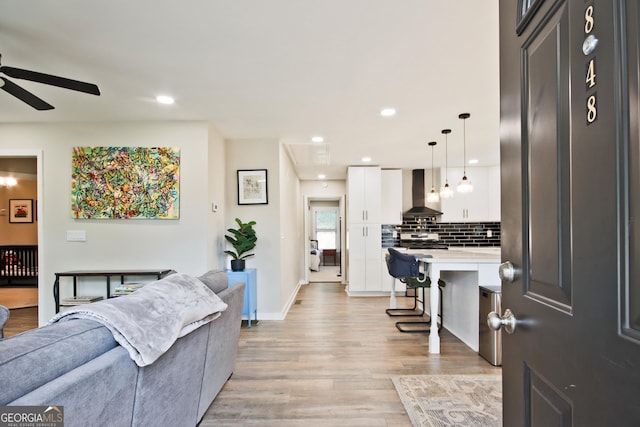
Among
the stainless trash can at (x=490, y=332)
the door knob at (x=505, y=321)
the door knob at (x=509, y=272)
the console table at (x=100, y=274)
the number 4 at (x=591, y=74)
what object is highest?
the number 4 at (x=591, y=74)

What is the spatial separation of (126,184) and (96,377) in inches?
116

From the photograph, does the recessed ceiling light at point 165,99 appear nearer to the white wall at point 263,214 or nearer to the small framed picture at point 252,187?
the white wall at point 263,214

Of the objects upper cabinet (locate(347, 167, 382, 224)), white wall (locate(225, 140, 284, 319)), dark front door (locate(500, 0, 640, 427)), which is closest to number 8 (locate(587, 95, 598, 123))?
dark front door (locate(500, 0, 640, 427))

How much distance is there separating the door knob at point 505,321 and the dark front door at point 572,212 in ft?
0.04

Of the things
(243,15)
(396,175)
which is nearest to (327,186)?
(396,175)

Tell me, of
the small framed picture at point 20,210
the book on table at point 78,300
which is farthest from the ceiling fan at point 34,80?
the small framed picture at point 20,210

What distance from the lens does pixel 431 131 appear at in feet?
12.7

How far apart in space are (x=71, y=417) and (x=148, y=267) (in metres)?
2.82

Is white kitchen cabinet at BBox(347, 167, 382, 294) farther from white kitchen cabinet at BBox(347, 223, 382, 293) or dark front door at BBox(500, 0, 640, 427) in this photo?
dark front door at BBox(500, 0, 640, 427)

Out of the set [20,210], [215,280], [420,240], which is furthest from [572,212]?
[20,210]

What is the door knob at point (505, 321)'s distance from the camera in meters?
0.83

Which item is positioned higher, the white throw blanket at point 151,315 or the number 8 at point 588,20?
the number 8 at point 588,20

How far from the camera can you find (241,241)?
3.76 metres

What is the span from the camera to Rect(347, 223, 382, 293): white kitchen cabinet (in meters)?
5.63
